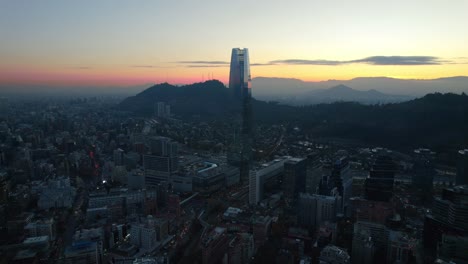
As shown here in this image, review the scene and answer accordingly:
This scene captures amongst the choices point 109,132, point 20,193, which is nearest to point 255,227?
point 20,193

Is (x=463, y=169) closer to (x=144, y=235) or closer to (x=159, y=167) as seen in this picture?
(x=144, y=235)

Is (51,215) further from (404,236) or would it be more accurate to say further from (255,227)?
(404,236)

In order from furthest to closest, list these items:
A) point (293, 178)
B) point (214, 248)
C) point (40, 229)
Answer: point (293, 178)
point (40, 229)
point (214, 248)

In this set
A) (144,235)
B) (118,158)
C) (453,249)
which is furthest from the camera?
(118,158)

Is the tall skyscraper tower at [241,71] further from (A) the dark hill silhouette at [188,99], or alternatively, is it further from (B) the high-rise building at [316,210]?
(A) the dark hill silhouette at [188,99]

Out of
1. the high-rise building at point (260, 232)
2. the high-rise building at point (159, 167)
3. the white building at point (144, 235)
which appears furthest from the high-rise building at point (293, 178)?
the high-rise building at point (159, 167)

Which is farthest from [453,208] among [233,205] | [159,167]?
[159,167]
